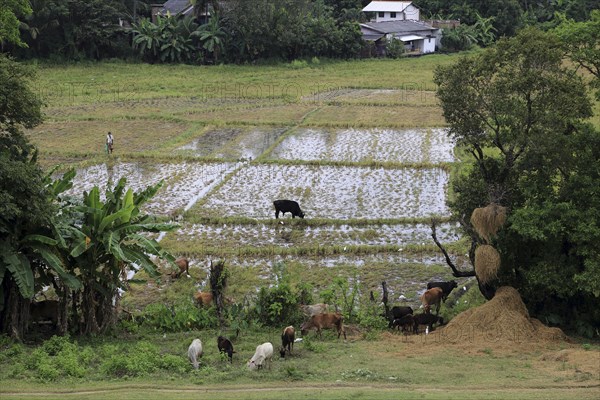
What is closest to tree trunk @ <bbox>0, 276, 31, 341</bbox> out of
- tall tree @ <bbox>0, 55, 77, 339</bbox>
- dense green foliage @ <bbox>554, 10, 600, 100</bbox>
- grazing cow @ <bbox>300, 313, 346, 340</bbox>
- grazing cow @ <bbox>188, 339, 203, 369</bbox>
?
tall tree @ <bbox>0, 55, 77, 339</bbox>

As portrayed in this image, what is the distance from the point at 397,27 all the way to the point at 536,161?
168ft

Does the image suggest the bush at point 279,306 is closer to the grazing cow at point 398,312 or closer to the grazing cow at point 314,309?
the grazing cow at point 314,309

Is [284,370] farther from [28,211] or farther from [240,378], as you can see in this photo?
[28,211]

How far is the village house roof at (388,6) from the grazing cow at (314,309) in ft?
192

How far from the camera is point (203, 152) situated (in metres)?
34.2

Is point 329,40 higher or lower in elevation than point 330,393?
higher

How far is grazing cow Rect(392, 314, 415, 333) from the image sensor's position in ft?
52.8

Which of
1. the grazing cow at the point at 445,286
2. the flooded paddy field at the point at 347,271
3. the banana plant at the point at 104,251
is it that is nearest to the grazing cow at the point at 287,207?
the flooded paddy field at the point at 347,271

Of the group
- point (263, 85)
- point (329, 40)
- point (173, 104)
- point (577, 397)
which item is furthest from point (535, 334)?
point (329, 40)

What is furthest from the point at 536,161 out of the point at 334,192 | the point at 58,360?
the point at 334,192

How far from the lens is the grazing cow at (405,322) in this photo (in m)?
16.1

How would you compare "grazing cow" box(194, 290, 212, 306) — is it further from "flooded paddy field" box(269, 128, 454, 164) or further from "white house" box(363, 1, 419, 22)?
"white house" box(363, 1, 419, 22)

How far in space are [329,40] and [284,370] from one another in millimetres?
→ 50183

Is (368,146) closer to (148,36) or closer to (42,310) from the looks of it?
(42,310)
